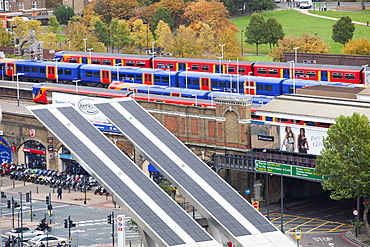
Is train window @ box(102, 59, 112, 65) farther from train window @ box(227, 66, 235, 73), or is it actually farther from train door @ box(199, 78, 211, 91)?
train door @ box(199, 78, 211, 91)

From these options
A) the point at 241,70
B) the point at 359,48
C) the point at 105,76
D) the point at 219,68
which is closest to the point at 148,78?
the point at 105,76

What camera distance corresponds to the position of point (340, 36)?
198625 millimetres

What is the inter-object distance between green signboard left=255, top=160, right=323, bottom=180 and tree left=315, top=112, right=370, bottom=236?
16.0ft

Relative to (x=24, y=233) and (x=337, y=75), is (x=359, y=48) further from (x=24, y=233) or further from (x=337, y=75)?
(x=24, y=233)

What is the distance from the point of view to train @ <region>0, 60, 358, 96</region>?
125 m

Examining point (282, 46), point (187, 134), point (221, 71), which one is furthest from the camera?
point (282, 46)

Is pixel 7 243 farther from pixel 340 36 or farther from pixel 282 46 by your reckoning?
pixel 340 36

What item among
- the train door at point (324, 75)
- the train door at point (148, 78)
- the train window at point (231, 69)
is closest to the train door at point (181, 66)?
the train door at point (148, 78)

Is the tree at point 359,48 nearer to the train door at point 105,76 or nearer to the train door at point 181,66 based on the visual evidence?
the train door at point 181,66

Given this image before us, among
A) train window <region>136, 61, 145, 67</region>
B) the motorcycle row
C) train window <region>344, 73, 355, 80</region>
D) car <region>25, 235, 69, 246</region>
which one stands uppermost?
train window <region>136, 61, 145, 67</region>

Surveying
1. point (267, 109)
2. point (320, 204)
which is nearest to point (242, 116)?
point (267, 109)

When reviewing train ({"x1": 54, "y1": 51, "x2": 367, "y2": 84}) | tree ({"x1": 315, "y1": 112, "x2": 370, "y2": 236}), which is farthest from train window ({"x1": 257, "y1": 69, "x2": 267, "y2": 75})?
tree ({"x1": 315, "y1": 112, "x2": 370, "y2": 236})

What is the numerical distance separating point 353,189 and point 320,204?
16205mm

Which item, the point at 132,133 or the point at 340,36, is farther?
the point at 340,36
